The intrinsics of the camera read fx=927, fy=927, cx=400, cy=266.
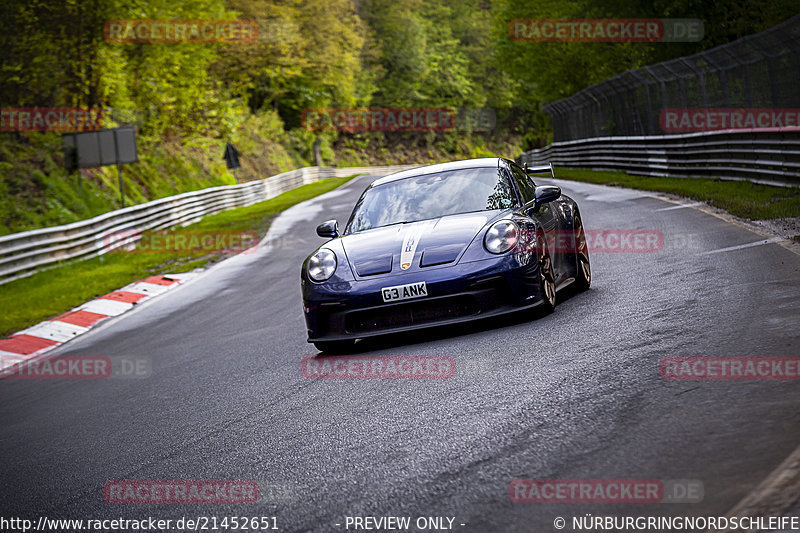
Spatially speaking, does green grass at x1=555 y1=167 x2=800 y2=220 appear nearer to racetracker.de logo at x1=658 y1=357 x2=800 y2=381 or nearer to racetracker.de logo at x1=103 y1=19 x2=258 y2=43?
racetracker.de logo at x1=658 y1=357 x2=800 y2=381

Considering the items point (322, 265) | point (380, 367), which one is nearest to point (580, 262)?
point (322, 265)

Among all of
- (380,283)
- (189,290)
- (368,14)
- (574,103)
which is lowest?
(189,290)

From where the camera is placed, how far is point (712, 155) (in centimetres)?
1878

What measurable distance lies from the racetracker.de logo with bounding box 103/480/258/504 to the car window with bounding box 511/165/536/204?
436 cm

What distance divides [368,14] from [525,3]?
41367 mm

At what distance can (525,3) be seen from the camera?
46312mm

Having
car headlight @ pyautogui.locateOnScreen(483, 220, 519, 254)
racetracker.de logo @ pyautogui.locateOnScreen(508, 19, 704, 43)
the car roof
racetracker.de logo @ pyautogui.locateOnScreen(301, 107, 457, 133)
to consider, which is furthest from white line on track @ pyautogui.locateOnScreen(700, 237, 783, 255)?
racetracker.de logo @ pyautogui.locateOnScreen(301, 107, 457, 133)

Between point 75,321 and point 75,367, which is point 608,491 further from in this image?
point 75,321

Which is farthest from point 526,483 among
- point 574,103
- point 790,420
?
point 574,103

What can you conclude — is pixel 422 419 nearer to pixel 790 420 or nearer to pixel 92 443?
pixel 790 420

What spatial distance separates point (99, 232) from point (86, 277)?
318 centimetres

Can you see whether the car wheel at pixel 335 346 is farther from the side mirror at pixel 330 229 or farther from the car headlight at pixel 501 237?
the car headlight at pixel 501 237

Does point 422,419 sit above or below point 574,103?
below

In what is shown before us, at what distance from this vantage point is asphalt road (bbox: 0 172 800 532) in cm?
351
